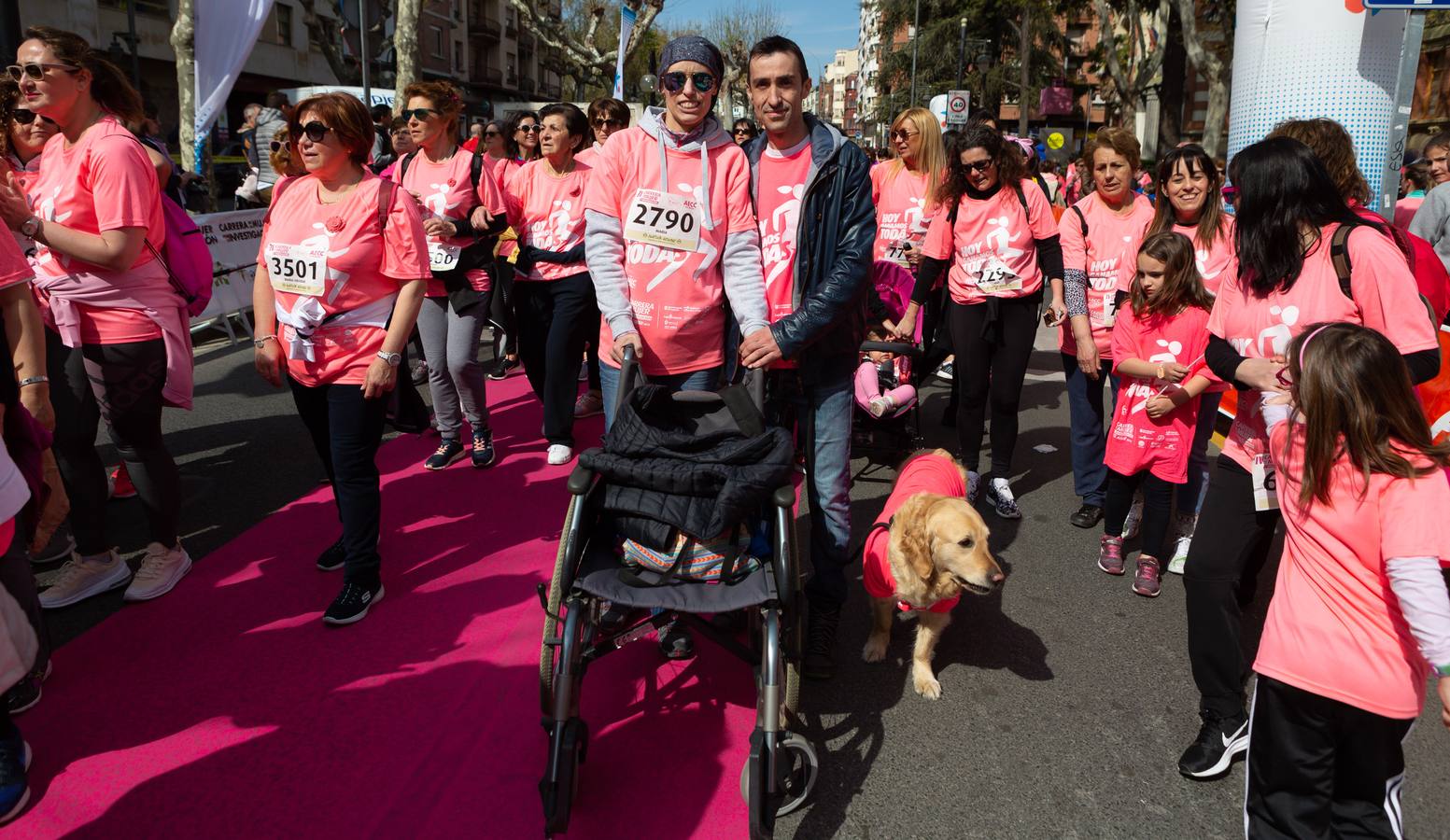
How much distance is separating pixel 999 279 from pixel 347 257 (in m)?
3.21

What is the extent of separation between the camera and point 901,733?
10.4ft

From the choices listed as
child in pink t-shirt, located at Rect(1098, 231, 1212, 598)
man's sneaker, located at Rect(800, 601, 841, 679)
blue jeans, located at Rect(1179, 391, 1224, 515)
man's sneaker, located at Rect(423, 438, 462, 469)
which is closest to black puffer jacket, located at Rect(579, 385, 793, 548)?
man's sneaker, located at Rect(800, 601, 841, 679)

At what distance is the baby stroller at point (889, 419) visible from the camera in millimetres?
5863

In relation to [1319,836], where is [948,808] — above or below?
below

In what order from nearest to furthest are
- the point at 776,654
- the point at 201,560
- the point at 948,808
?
the point at 776,654 → the point at 948,808 → the point at 201,560

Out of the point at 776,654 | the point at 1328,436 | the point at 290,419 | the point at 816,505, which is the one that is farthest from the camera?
the point at 290,419

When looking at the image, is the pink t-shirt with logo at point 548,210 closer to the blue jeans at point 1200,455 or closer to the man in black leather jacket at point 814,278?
the man in black leather jacket at point 814,278

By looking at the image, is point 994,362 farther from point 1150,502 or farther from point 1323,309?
point 1323,309

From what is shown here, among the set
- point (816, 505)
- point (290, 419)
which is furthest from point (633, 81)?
point (816, 505)

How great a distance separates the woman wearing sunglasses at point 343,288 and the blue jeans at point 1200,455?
11.6ft

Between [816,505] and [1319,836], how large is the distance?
5.78 feet

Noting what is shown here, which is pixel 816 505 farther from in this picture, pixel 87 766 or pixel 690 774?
pixel 87 766

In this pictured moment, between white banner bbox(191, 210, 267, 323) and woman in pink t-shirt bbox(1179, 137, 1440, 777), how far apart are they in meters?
8.52

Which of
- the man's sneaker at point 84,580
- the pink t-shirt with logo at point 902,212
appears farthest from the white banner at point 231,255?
the pink t-shirt with logo at point 902,212
